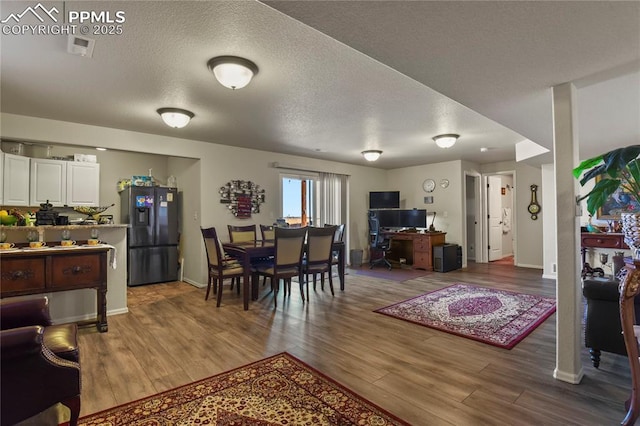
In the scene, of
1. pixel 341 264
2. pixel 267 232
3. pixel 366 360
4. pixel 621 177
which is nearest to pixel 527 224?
pixel 341 264

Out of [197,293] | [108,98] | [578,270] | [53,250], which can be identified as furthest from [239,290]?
[578,270]

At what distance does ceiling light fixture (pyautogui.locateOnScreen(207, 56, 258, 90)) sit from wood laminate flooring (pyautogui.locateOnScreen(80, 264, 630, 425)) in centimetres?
223

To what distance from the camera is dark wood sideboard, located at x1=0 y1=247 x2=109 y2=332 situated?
8.63 ft

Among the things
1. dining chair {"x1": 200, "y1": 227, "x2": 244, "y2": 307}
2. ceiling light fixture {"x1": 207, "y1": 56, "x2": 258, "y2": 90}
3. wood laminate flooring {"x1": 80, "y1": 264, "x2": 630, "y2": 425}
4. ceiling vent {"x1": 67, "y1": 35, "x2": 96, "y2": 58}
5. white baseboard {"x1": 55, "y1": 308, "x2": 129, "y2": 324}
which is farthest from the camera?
dining chair {"x1": 200, "y1": 227, "x2": 244, "y2": 307}

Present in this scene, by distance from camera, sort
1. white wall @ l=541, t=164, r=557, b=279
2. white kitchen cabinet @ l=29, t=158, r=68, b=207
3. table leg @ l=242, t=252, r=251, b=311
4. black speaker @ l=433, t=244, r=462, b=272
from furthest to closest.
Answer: black speaker @ l=433, t=244, r=462, b=272
white wall @ l=541, t=164, r=557, b=279
white kitchen cabinet @ l=29, t=158, r=68, b=207
table leg @ l=242, t=252, r=251, b=311

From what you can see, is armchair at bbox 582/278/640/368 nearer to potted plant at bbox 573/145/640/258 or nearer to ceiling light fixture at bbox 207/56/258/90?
potted plant at bbox 573/145/640/258

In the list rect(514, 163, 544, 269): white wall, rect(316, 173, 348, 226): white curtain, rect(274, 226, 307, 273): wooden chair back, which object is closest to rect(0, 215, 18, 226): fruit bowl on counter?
rect(274, 226, 307, 273): wooden chair back

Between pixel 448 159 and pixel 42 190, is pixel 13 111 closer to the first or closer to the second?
pixel 42 190

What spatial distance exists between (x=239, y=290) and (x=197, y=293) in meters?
0.66

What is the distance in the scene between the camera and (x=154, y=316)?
11.8ft

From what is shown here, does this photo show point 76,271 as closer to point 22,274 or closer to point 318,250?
point 22,274

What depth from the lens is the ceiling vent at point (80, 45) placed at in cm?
207

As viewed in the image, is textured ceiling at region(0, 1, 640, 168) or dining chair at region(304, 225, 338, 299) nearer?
textured ceiling at region(0, 1, 640, 168)

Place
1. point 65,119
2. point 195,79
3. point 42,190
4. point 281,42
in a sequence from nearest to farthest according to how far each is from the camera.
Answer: point 281,42 → point 195,79 → point 65,119 → point 42,190
